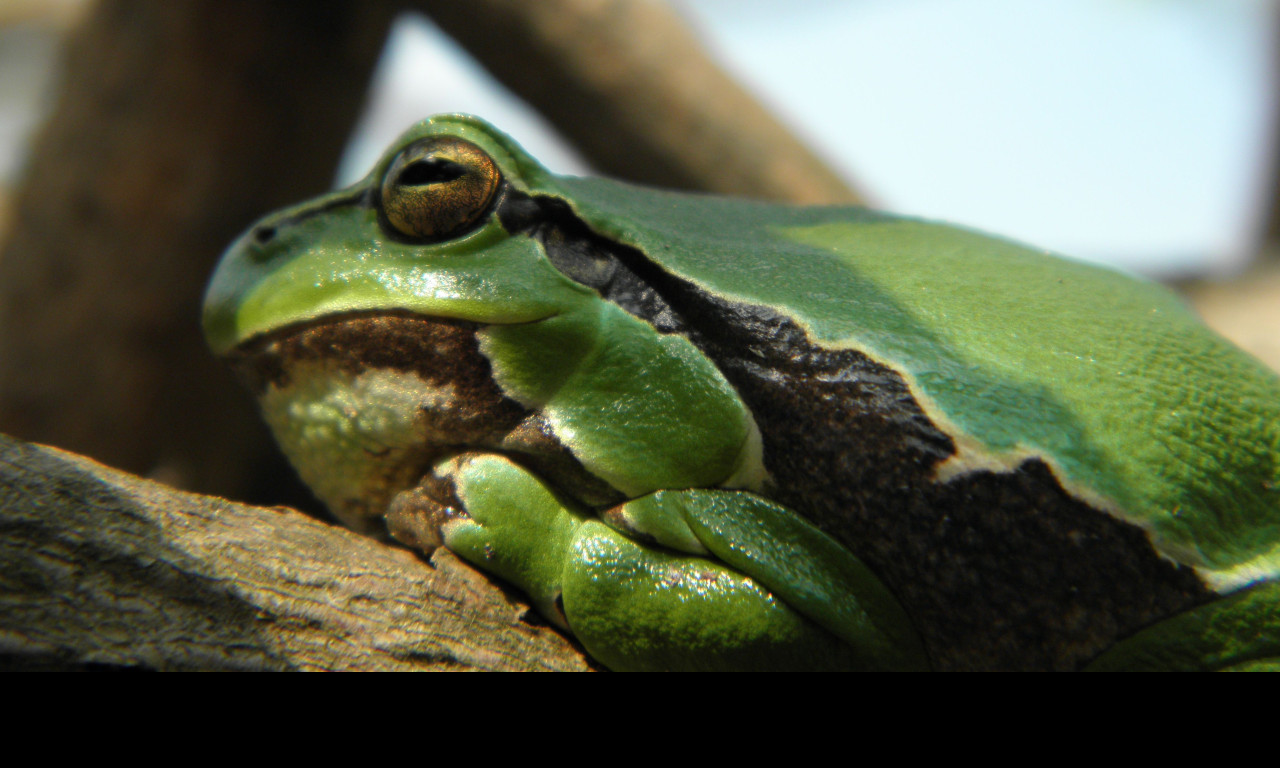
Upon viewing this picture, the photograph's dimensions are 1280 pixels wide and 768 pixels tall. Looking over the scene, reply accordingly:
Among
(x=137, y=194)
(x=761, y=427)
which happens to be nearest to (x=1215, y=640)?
(x=761, y=427)

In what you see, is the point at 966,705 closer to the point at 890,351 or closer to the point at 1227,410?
the point at 890,351

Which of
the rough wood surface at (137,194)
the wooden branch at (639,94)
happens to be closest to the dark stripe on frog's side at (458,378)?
the rough wood surface at (137,194)

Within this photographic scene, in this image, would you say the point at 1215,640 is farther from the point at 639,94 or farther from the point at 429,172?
the point at 639,94

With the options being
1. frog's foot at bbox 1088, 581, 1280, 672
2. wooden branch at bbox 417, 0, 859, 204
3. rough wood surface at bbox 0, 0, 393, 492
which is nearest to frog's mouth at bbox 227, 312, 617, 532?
frog's foot at bbox 1088, 581, 1280, 672

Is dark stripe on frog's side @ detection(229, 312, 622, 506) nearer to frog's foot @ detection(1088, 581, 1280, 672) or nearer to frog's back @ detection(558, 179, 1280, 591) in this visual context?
frog's back @ detection(558, 179, 1280, 591)

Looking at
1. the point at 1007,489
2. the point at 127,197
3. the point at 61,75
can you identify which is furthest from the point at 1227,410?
the point at 61,75
